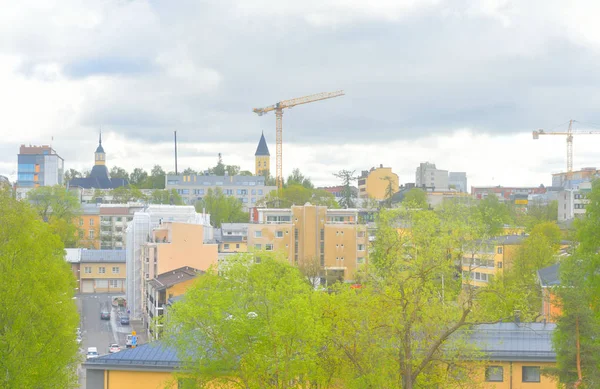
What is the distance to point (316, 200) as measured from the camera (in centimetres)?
11869

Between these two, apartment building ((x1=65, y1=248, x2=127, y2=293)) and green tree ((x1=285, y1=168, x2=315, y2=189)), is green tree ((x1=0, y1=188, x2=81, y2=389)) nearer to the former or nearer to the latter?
apartment building ((x1=65, y1=248, x2=127, y2=293))

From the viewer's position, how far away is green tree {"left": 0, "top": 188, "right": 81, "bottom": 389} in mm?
21969

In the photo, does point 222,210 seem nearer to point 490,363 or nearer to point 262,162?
point 262,162

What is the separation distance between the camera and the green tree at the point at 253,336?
792 inches

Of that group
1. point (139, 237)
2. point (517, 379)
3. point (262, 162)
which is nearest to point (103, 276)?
point (139, 237)

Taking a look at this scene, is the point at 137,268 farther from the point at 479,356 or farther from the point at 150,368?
the point at 479,356

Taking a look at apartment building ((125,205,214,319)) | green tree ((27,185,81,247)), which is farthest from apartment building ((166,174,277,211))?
apartment building ((125,205,214,319))

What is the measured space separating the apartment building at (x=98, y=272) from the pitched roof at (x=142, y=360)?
182 ft

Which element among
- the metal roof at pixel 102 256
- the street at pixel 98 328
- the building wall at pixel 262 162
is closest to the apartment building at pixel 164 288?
the street at pixel 98 328

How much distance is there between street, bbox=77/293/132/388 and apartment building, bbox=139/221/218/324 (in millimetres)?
2424

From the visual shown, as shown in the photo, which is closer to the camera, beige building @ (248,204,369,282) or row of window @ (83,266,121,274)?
beige building @ (248,204,369,282)

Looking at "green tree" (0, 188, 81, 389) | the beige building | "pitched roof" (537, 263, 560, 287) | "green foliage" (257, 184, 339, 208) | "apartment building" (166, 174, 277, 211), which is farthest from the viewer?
"apartment building" (166, 174, 277, 211)

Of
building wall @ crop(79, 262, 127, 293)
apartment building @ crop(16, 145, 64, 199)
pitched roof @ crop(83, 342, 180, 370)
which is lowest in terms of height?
building wall @ crop(79, 262, 127, 293)

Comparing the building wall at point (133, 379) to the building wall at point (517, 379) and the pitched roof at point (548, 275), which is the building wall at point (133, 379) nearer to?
the building wall at point (517, 379)
